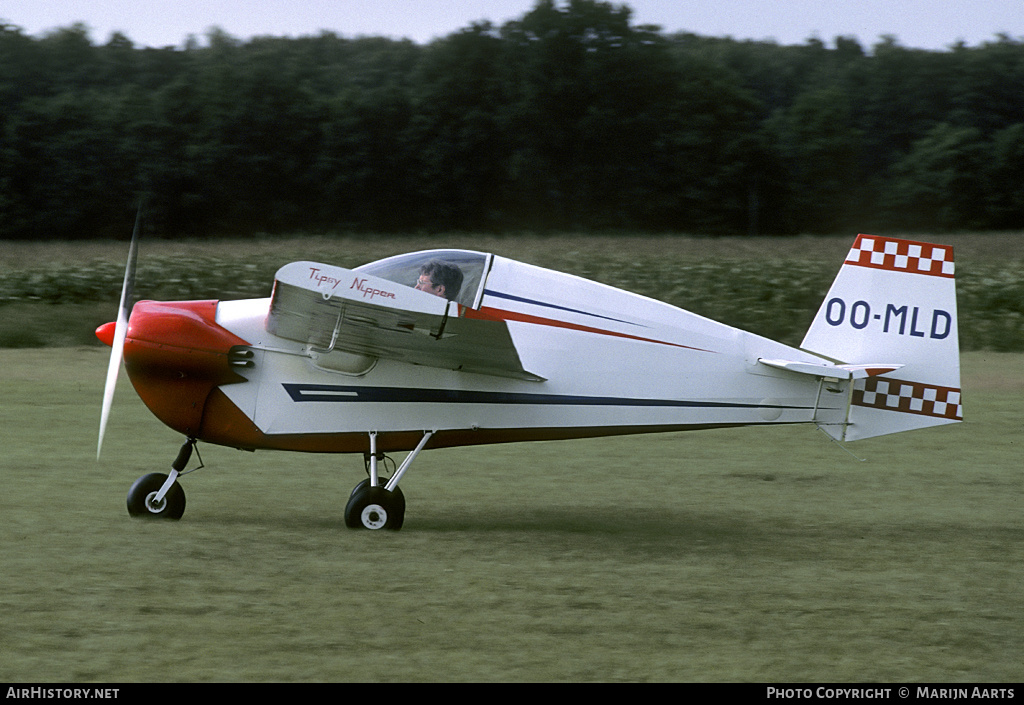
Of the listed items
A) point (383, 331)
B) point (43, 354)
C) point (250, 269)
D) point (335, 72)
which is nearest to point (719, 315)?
point (250, 269)

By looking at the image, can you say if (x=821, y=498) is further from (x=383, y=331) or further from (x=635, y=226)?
(x=635, y=226)

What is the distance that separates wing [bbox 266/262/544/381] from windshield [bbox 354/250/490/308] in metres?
0.38

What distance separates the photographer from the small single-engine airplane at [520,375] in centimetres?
741

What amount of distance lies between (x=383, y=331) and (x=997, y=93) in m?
50.3

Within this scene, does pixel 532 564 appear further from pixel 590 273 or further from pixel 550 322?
pixel 590 273

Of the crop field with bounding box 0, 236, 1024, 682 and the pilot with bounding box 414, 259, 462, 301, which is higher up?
the pilot with bounding box 414, 259, 462, 301

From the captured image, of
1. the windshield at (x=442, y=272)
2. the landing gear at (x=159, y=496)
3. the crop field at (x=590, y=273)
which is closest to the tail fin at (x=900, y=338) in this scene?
the windshield at (x=442, y=272)

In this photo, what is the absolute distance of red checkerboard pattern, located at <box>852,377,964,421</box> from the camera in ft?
24.6

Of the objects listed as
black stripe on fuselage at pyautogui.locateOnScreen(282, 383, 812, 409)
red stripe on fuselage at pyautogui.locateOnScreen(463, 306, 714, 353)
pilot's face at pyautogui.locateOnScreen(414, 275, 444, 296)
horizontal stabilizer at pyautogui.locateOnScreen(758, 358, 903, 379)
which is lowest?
black stripe on fuselage at pyautogui.locateOnScreen(282, 383, 812, 409)

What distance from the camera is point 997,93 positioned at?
1956 inches

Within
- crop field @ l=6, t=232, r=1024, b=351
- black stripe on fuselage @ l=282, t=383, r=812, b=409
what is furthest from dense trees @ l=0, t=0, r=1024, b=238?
black stripe on fuselage @ l=282, t=383, r=812, b=409

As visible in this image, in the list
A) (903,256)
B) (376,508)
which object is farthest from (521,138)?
(376,508)

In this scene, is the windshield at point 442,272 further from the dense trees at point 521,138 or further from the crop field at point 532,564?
the dense trees at point 521,138

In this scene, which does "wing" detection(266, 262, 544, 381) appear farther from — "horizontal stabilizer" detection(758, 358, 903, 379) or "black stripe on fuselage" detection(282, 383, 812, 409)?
"horizontal stabilizer" detection(758, 358, 903, 379)
